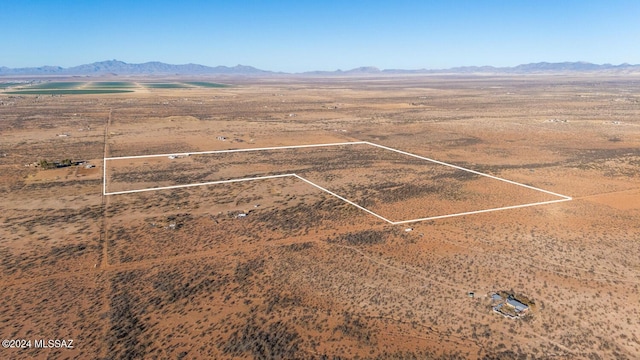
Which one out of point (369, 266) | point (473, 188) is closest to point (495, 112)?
point (473, 188)

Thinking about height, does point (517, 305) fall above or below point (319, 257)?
below

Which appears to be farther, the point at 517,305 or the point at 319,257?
the point at 319,257

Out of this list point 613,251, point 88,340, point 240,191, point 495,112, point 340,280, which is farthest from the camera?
point 495,112

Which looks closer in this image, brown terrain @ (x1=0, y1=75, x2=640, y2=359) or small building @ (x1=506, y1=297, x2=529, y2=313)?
brown terrain @ (x1=0, y1=75, x2=640, y2=359)

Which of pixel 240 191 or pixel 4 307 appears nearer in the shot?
pixel 4 307

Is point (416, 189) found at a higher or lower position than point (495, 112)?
lower

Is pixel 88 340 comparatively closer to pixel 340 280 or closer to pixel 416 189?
pixel 340 280

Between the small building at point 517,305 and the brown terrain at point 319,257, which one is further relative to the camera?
A: the small building at point 517,305

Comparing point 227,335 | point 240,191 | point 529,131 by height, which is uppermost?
point 529,131
